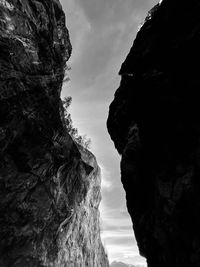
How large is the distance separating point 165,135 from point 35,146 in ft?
58.8

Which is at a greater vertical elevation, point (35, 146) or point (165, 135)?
point (35, 146)

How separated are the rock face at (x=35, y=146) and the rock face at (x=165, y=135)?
11.7m

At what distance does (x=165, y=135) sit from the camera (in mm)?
14141

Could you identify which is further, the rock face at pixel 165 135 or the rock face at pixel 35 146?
the rock face at pixel 35 146

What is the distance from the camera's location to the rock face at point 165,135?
11953 mm

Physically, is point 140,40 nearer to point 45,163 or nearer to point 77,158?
point 45,163

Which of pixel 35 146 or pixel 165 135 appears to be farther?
pixel 35 146

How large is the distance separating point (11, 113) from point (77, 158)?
14333 millimetres

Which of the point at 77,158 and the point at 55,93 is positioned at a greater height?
the point at 55,93

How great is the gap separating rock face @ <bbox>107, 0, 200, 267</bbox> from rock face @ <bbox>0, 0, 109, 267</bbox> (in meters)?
11.7

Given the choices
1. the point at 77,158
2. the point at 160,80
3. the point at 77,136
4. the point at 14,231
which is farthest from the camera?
the point at 77,136

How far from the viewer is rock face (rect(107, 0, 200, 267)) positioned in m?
12.0

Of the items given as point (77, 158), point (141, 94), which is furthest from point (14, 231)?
point (141, 94)

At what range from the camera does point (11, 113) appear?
82.9 feet
